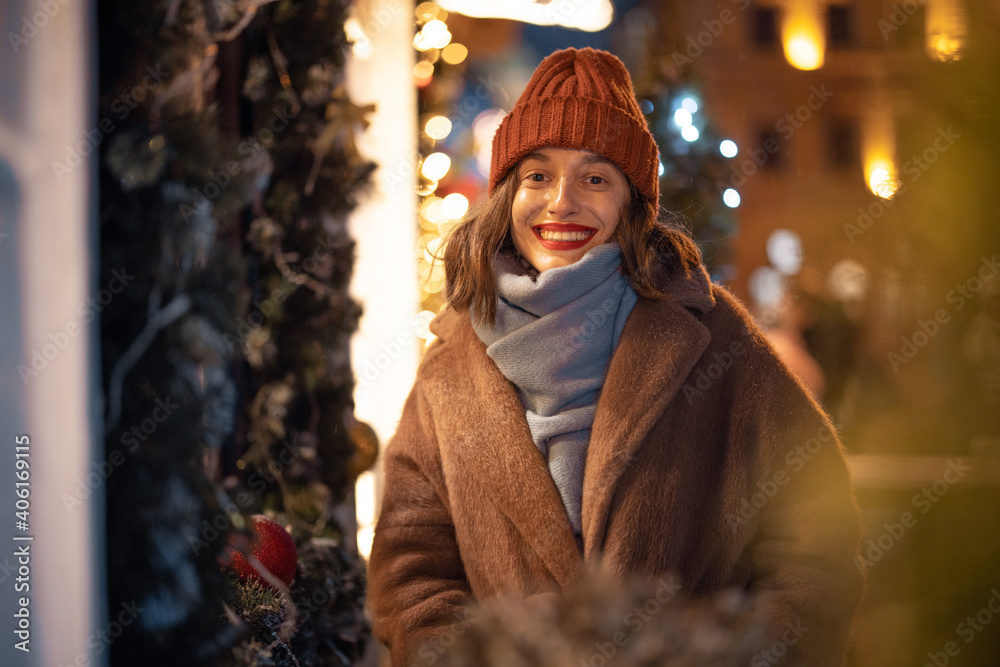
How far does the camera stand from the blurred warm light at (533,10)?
12.6 feet

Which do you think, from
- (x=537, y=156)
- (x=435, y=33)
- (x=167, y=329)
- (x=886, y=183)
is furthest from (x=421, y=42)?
(x=167, y=329)

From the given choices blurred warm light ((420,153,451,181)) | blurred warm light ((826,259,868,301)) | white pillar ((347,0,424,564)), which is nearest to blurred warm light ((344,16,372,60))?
white pillar ((347,0,424,564))

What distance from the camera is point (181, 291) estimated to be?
4.12ft

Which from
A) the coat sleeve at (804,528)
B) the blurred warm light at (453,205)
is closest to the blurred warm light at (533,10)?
the blurred warm light at (453,205)

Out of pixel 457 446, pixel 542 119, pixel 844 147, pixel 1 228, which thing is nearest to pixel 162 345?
pixel 1 228

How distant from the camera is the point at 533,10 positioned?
3988mm

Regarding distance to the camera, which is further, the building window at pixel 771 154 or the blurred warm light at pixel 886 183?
the building window at pixel 771 154

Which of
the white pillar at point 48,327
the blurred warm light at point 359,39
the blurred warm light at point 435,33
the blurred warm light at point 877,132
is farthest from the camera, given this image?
the blurred warm light at point 877,132

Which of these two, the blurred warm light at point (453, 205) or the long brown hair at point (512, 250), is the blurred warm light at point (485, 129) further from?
the long brown hair at point (512, 250)

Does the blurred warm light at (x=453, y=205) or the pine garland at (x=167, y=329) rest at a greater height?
the blurred warm light at (x=453, y=205)

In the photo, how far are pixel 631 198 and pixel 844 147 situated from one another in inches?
587

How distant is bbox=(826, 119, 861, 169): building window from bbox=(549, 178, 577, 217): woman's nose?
15.0 metres

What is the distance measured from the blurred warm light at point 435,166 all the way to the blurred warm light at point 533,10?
0.72 m

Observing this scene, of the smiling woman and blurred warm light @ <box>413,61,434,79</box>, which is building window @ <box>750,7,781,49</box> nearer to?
blurred warm light @ <box>413,61,434,79</box>
